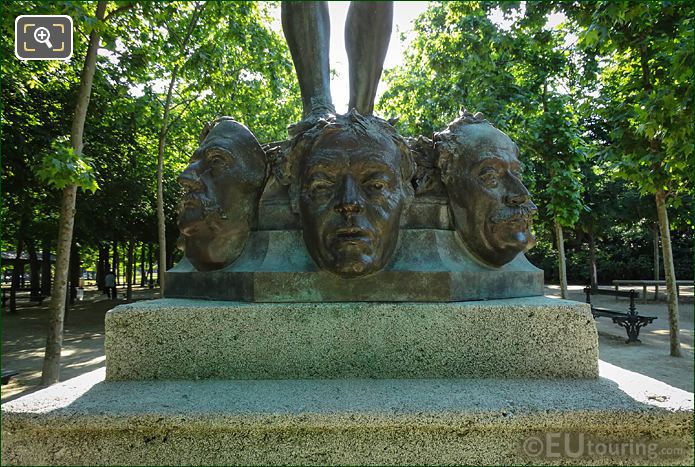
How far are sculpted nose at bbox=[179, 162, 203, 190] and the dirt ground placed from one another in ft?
20.4

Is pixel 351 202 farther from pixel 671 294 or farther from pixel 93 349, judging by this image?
pixel 93 349

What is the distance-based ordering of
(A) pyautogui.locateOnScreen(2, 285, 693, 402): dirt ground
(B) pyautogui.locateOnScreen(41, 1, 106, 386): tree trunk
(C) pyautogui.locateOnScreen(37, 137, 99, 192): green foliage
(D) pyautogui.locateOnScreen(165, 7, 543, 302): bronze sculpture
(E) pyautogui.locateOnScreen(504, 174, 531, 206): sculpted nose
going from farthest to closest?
(A) pyautogui.locateOnScreen(2, 285, 693, 402): dirt ground < (B) pyautogui.locateOnScreen(41, 1, 106, 386): tree trunk < (C) pyautogui.locateOnScreen(37, 137, 99, 192): green foliage < (E) pyautogui.locateOnScreen(504, 174, 531, 206): sculpted nose < (D) pyautogui.locateOnScreen(165, 7, 543, 302): bronze sculpture

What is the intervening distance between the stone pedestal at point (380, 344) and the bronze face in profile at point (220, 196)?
18.5 inches

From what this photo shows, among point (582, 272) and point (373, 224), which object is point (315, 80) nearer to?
point (373, 224)

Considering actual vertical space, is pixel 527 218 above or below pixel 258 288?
above

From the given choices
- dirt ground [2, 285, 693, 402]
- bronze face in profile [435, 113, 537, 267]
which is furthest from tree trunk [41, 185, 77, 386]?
bronze face in profile [435, 113, 537, 267]

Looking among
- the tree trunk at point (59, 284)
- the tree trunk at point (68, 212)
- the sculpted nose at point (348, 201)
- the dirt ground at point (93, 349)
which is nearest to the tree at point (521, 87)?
the dirt ground at point (93, 349)

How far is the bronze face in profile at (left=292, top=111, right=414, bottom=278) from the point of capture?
7.42 ft

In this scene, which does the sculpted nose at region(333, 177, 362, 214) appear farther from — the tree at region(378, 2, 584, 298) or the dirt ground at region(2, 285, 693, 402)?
the tree at region(378, 2, 584, 298)

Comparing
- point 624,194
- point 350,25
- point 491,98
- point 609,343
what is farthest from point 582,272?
point 350,25

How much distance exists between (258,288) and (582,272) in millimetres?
33635

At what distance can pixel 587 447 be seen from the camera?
5.91ft

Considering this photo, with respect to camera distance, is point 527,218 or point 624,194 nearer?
point 527,218

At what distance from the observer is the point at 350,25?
3443 millimetres
